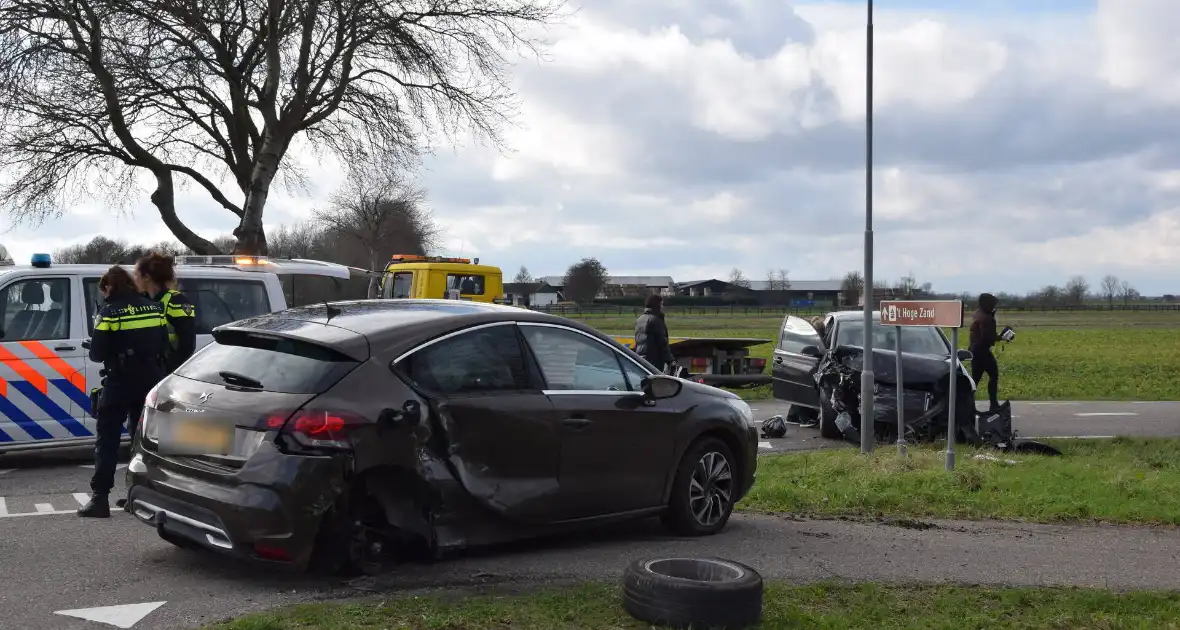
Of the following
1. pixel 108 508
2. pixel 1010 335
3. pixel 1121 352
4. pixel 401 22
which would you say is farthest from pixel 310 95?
pixel 1121 352

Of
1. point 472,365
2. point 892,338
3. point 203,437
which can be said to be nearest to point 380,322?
point 472,365

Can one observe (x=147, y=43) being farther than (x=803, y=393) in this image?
Yes

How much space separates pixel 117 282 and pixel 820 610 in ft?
16.7

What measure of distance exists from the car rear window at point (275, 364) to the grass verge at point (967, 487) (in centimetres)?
402

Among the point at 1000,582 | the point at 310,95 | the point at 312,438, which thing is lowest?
the point at 1000,582

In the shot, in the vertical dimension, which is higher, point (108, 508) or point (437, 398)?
point (437, 398)

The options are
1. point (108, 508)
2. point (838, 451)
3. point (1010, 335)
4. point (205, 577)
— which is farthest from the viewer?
point (1010, 335)

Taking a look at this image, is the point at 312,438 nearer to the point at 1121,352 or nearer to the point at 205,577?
the point at 205,577

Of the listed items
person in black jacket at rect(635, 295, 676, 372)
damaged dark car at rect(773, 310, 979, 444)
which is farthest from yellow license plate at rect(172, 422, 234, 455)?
person in black jacket at rect(635, 295, 676, 372)

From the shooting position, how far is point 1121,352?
3384 cm

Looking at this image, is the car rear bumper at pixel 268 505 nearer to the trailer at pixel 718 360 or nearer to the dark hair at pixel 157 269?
the dark hair at pixel 157 269

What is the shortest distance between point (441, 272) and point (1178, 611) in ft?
64.4

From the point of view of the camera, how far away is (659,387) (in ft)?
23.2

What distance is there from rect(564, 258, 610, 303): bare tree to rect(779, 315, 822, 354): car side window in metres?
68.3
